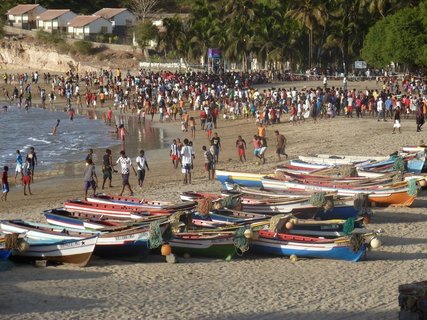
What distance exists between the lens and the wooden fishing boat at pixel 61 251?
1820 cm

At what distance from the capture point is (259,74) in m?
63.0

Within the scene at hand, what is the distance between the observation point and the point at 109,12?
93.6 m

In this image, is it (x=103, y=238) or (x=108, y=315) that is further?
(x=103, y=238)

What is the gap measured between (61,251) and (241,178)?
9.25 metres

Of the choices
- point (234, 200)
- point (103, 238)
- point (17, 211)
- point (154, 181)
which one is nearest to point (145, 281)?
point (103, 238)

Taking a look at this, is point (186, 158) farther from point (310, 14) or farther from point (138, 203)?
point (310, 14)

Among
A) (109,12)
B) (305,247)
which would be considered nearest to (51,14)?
(109,12)

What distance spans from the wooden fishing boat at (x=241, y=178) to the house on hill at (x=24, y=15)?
72238 mm

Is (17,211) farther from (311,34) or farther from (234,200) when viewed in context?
(311,34)

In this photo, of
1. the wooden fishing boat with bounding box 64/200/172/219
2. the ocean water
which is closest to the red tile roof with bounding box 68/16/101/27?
the ocean water

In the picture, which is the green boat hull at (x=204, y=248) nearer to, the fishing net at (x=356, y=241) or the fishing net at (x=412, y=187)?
the fishing net at (x=356, y=241)

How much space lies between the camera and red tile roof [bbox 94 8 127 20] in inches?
3659

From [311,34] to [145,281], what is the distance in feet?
159

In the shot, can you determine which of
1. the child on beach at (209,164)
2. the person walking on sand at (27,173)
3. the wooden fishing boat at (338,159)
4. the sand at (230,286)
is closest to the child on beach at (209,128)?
the wooden fishing boat at (338,159)
